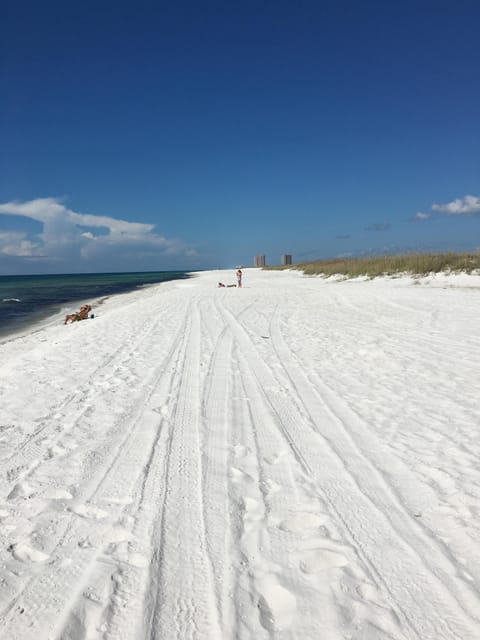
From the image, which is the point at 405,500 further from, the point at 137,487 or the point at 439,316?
the point at 439,316

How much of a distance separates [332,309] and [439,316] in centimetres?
395

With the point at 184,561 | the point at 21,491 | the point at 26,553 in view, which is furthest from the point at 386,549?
the point at 21,491

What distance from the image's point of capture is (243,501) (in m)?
2.93

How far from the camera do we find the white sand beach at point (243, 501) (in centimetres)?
197

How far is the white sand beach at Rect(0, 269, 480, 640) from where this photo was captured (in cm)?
197

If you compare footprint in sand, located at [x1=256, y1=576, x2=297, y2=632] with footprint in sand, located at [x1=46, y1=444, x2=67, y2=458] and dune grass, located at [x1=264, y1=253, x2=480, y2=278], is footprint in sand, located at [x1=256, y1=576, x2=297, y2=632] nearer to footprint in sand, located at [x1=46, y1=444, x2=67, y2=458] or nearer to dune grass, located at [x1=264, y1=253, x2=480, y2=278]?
footprint in sand, located at [x1=46, y1=444, x2=67, y2=458]

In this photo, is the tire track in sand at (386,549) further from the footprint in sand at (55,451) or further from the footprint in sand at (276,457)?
the footprint in sand at (55,451)

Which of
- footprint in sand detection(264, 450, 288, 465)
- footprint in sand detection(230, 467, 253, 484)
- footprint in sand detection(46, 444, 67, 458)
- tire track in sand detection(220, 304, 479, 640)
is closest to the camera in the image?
tire track in sand detection(220, 304, 479, 640)

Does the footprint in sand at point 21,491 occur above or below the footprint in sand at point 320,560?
above

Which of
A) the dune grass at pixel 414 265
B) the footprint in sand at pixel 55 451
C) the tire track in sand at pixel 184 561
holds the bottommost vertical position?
the tire track in sand at pixel 184 561

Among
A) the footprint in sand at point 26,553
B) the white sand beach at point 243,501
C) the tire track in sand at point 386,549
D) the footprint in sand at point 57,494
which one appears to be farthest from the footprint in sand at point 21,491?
the tire track in sand at point 386,549

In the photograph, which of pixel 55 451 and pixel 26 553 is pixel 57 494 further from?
pixel 55 451

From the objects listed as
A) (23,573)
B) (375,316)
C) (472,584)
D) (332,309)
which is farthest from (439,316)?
(23,573)

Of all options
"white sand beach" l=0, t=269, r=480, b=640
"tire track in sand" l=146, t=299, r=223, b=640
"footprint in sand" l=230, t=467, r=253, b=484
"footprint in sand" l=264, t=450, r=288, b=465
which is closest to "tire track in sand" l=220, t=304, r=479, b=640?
"white sand beach" l=0, t=269, r=480, b=640
